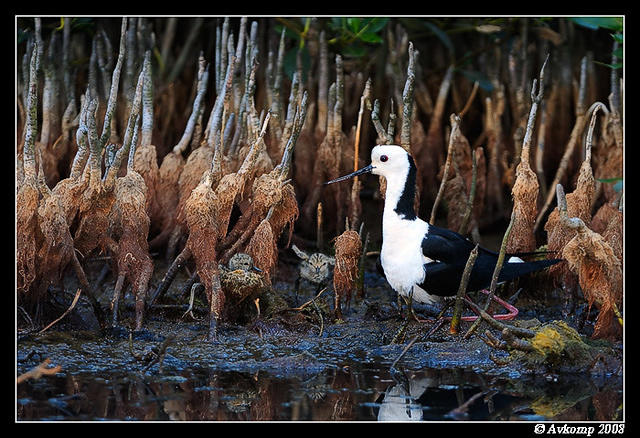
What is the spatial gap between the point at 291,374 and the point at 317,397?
42 cm

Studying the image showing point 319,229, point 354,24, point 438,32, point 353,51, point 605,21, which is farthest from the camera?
point 438,32

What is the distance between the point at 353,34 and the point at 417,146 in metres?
1.15

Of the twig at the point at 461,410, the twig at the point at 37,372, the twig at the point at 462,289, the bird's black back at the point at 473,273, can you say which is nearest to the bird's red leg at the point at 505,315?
the bird's black back at the point at 473,273

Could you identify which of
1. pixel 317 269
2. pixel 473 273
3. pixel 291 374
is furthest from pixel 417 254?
pixel 291 374

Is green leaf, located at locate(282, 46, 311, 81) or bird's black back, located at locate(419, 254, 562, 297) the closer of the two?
bird's black back, located at locate(419, 254, 562, 297)

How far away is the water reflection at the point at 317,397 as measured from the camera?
4.01m

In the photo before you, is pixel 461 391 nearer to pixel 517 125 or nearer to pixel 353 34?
pixel 353 34

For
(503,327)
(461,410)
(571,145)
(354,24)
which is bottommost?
(461,410)

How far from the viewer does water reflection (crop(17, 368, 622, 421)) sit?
13.1ft

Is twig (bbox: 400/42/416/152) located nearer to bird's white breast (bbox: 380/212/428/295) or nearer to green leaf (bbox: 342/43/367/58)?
bird's white breast (bbox: 380/212/428/295)

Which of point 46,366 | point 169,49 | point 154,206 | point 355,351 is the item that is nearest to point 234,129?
point 154,206

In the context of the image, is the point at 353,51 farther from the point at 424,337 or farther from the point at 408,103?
the point at 424,337

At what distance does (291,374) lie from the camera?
462 centimetres

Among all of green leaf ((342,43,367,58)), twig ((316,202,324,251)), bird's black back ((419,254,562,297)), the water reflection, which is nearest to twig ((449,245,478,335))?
bird's black back ((419,254,562,297))
